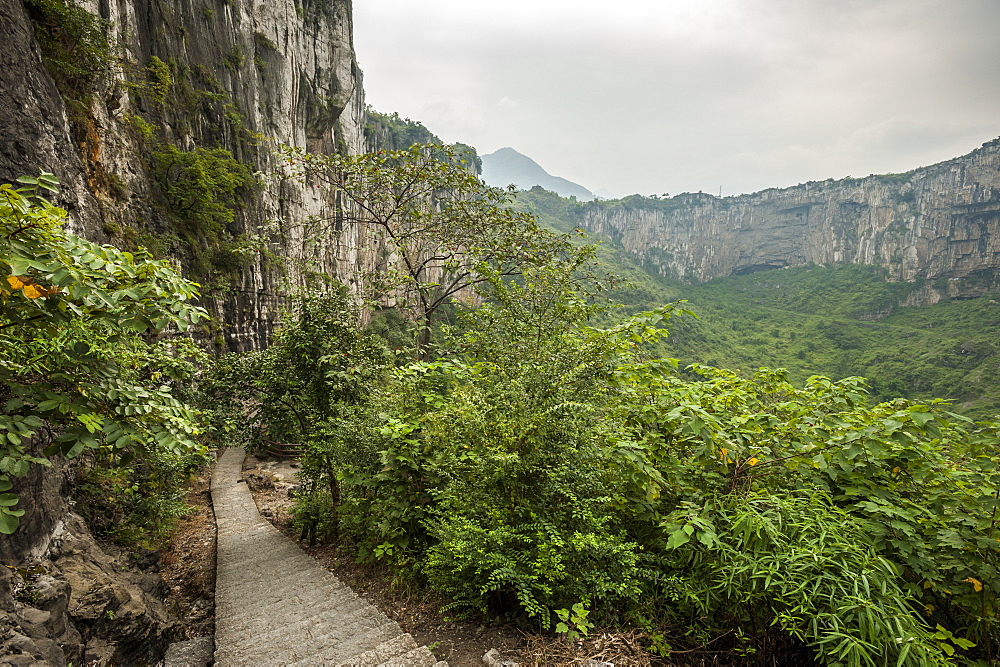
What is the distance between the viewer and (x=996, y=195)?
74750 mm

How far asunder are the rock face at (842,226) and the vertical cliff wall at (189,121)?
95.0 meters

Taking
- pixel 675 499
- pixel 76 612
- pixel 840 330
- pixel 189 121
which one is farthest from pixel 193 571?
pixel 840 330

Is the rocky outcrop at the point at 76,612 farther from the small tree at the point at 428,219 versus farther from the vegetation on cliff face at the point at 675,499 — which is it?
the small tree at the point at 428,219

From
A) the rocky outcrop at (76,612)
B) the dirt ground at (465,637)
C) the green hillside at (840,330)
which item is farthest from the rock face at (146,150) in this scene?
the green hillside at (840,330)

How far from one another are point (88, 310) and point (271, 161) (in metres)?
25.0

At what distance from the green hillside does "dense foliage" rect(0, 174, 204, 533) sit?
1410 inches

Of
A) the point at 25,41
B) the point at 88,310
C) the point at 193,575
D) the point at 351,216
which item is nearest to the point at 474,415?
the point at 88,310

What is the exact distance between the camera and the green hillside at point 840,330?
48.0m

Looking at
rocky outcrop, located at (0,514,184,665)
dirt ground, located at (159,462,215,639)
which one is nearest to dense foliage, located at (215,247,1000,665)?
rocky outcrop, located at (0,514,184,665)

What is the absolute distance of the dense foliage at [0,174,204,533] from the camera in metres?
1.56

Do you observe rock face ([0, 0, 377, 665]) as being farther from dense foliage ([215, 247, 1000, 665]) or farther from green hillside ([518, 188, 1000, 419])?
green hillside ([518, 188, 1000, 419])

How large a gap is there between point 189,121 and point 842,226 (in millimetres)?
121565

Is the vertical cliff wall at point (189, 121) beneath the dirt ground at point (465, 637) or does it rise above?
above

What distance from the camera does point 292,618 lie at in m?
3.58
